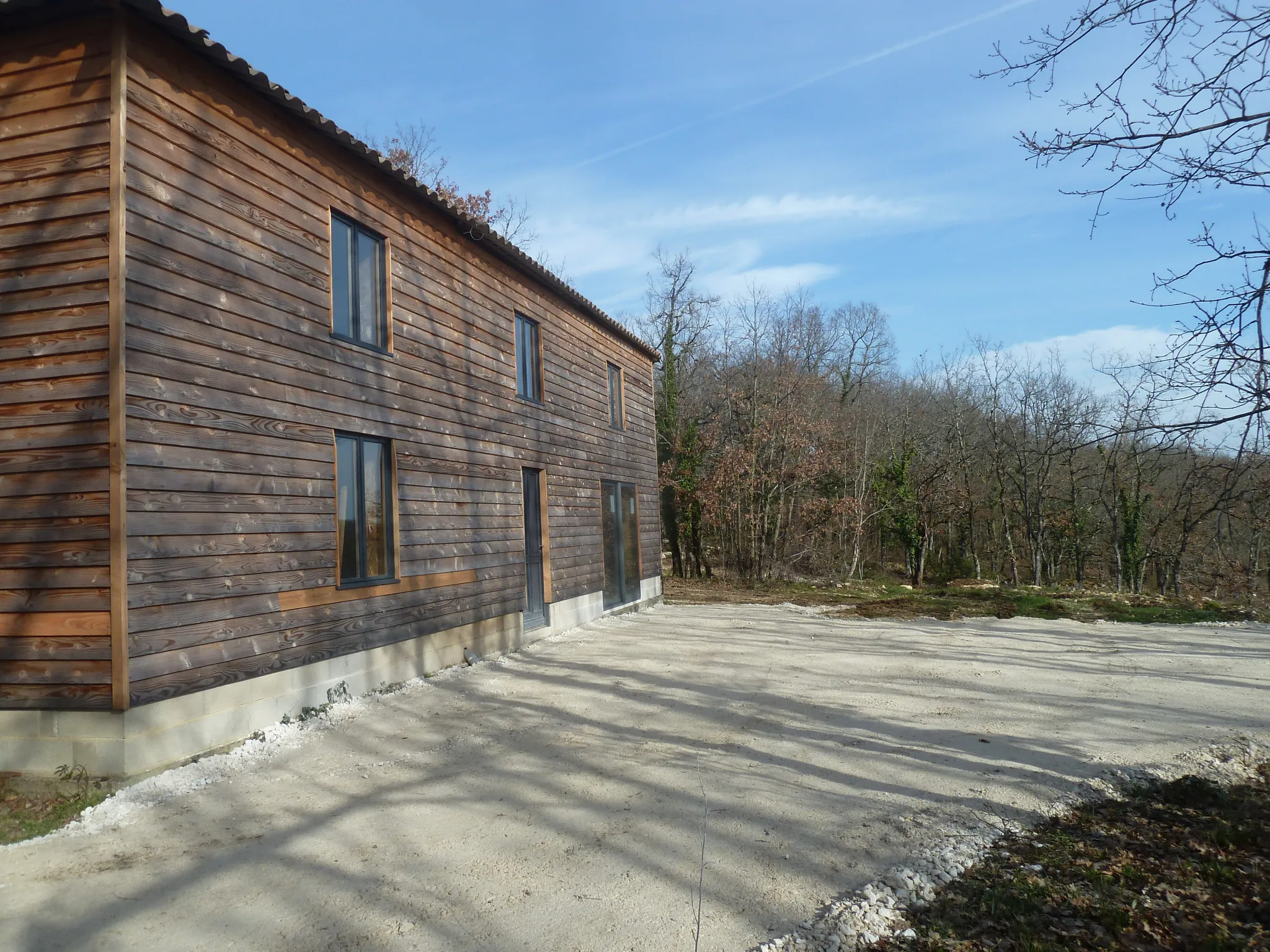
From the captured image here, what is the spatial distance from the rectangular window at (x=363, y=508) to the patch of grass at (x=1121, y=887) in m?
5.60

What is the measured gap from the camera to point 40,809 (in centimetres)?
464

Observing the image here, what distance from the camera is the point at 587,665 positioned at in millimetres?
9414

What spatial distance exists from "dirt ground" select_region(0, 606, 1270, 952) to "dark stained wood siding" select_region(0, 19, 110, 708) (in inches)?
51.4

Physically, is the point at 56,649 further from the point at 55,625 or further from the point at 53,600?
the point at 53,600

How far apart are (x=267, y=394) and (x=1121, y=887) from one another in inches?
259

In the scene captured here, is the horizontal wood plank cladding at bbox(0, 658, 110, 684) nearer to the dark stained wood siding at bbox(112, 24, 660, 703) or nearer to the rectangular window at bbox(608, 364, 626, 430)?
the dark stained wood siding at bbox(112, 24, 660, 703)

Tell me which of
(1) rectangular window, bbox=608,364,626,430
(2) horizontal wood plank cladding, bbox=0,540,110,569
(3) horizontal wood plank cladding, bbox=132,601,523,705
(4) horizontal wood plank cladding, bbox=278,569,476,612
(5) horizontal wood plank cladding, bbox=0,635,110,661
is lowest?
(3) horizontal wood plank cladding, bbox=132,601,523,705

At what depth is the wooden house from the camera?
5020 millimetres

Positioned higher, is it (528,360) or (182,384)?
(528,360)

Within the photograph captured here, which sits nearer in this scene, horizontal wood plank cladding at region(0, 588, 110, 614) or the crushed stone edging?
the crushed stone edging

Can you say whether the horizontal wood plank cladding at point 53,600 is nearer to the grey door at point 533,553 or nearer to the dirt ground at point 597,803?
the dirt ground at point 597,803

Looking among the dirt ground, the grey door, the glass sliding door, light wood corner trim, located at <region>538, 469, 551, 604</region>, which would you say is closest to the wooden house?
the dirt ground

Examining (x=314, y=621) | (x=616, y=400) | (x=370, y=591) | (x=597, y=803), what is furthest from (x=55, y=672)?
(x=616, y=400)

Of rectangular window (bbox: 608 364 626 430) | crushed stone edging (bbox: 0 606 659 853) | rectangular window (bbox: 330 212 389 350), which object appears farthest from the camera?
rectangular window (bbox: 608 364 626 430)
